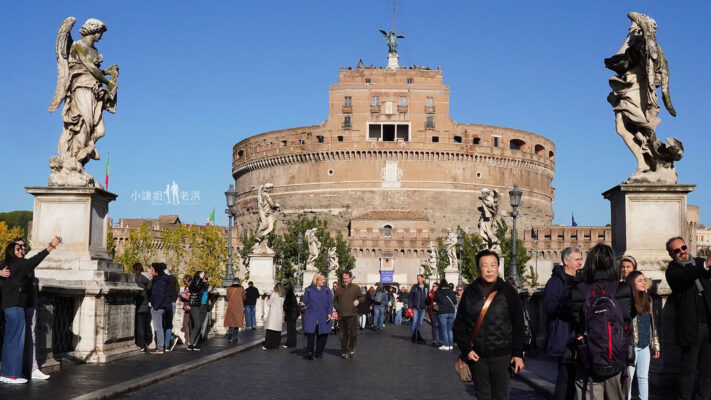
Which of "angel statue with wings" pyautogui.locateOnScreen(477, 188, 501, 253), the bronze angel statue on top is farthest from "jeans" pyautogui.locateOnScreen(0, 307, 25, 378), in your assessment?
"angel statue with wings" pyautogui.locateOnScreen(477, 188, 501, 253)

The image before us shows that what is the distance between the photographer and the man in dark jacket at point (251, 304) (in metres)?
20.2

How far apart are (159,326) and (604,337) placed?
8443 mm

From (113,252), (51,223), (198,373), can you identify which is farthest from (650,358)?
(113,252)

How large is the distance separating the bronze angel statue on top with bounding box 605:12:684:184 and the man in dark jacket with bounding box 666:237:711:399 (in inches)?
76.6

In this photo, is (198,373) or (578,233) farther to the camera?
(578,233)

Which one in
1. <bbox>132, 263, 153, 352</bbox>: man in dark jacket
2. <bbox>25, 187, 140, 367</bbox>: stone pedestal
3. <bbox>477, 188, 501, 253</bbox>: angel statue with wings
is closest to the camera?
<bbox>25, 187, 140, 367</bbox>: stone pedestal

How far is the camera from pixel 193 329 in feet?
45.8

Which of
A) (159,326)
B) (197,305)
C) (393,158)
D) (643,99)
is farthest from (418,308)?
(393,158)

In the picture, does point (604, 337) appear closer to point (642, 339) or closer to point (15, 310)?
point (642, 339)

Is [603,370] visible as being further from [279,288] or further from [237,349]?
[279,288]

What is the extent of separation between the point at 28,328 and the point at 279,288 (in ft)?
25.3

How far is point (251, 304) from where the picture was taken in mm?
20391

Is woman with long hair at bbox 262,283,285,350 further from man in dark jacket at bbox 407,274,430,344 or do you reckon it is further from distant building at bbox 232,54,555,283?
distant building at bbox 232,54,555,283

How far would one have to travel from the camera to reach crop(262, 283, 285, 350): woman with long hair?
15.1m
